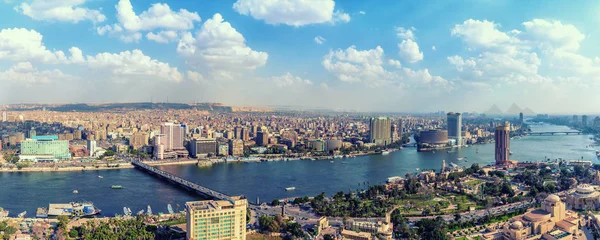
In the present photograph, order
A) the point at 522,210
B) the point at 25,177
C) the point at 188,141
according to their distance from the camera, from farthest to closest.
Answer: the point at 188,141 < the point at 25,177 < the point at 522,210

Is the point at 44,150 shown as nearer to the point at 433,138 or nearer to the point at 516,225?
the point at 516,225

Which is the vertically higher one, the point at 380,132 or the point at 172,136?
the point at 380,132

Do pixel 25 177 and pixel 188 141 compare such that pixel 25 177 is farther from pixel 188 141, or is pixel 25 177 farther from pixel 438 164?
pixel 438 164

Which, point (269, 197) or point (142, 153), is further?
point (142, 153)

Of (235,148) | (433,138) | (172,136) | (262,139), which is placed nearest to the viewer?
(235,148)

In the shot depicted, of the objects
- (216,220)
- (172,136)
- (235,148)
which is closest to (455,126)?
(235,148)

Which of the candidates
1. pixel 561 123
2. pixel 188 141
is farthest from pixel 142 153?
pixel 561 123
